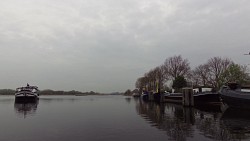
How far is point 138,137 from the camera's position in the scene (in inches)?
693

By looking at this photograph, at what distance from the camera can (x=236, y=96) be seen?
3772 cm

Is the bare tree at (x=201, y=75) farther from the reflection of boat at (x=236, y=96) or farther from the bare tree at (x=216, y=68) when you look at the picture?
the reflection of boat at (x=236, y=96)

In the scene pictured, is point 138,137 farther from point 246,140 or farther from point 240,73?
point 240,73

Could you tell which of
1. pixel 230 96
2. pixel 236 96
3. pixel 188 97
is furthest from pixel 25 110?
pixel 236 96

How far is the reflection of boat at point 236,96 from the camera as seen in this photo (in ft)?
118

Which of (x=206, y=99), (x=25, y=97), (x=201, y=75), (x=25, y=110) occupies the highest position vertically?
(x=201, y=75)

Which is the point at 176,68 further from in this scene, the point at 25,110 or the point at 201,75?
the point at 25,110

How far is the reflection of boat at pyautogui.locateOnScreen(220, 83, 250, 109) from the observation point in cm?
3597

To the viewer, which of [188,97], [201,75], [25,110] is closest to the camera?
[25,110]

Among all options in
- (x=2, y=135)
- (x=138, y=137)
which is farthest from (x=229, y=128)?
(x=2, y=135)

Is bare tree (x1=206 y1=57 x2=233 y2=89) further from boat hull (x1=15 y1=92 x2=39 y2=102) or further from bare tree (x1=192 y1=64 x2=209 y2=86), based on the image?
boat hull (x1=15 y1=92 x2=39 y2=102)

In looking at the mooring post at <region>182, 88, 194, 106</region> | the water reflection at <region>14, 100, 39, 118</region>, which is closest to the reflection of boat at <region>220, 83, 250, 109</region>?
the mooring post at <region>182, 88, 194, 106</region>

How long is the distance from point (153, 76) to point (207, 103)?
180 ft

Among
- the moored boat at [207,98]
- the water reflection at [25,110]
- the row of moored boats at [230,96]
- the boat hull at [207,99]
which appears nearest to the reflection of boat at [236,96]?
the row of moored boats at [230,96]
